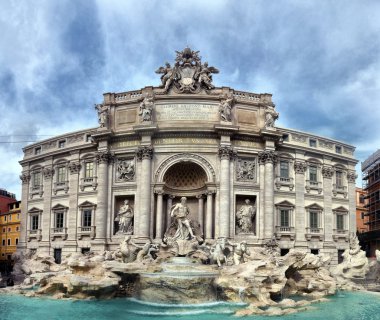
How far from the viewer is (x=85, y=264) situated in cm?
2519

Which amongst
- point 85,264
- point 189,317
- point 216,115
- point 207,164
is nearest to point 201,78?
point 216,115

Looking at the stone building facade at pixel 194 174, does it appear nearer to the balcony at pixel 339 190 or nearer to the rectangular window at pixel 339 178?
the balcony at pixel 339 190

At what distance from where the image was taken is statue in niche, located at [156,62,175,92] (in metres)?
34.7

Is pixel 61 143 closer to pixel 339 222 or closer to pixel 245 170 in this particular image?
pixel 245 170

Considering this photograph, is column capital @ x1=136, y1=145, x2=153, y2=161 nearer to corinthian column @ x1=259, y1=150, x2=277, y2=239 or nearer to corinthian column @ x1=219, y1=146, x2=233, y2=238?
corinthian column @ x1=219, y1=146, x2=233, y2=238

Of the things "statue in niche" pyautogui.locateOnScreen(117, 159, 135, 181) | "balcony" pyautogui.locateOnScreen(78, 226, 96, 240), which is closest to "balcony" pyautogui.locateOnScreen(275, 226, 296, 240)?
"statue in niche" pyautogui.locateOnScreen(117, 159, 135, 181)

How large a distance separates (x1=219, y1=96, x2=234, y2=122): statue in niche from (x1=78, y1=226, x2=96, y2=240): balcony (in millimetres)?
13720

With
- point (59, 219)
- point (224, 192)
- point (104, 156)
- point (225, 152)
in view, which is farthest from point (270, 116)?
point (59, 219)

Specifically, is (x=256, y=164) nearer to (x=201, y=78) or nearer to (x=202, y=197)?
(x=202, y=197)

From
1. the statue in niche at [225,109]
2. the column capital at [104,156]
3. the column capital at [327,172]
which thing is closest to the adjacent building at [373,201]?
the column capital at [327,172]

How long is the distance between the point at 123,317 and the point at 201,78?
21.0m

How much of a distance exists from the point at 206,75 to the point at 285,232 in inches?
557

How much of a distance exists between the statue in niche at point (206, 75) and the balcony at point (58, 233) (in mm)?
17030

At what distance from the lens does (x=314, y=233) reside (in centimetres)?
3638
